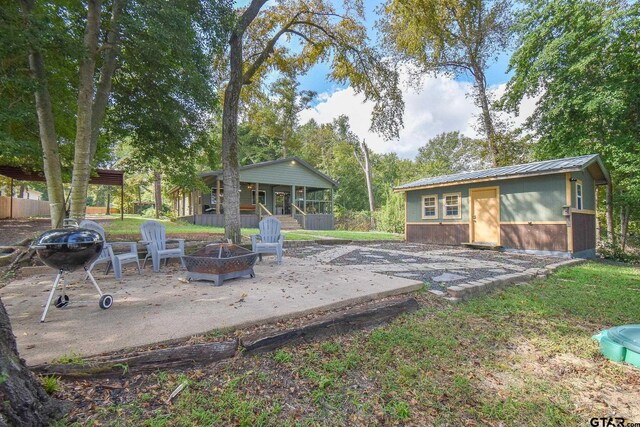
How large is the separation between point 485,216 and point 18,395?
36.1 ft

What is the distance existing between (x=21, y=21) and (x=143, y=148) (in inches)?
150

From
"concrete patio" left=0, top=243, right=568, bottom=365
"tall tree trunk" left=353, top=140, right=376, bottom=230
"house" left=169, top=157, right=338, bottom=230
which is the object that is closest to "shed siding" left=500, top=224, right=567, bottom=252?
"concrete patio" left=0, top=243, right=568, bottom=365

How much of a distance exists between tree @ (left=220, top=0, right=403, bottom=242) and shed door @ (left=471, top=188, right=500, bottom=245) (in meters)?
3.86

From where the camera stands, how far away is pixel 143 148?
8094 mm

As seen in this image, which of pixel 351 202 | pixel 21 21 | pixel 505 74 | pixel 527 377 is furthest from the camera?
pixel 351 202

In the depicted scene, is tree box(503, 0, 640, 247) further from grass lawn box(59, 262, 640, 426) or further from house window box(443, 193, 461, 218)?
grass lawn box(59, 262, 640, 426)

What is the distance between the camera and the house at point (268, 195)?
16500mm

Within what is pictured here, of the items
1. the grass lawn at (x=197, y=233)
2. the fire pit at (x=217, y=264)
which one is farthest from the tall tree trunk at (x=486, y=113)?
the fire pit at (x=217, y=264)

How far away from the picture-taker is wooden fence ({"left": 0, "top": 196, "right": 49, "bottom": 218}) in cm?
1465

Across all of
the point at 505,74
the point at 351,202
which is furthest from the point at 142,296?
the point at 351,202

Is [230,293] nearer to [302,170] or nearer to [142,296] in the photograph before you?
[142,296]

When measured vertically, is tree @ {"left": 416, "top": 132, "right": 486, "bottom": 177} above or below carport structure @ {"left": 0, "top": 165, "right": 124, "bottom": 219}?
above

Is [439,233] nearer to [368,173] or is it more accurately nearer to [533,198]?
[533,198]

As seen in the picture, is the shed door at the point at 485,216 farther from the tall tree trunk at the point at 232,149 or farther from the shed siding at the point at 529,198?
the tall tree trunk at the point at 232,149
